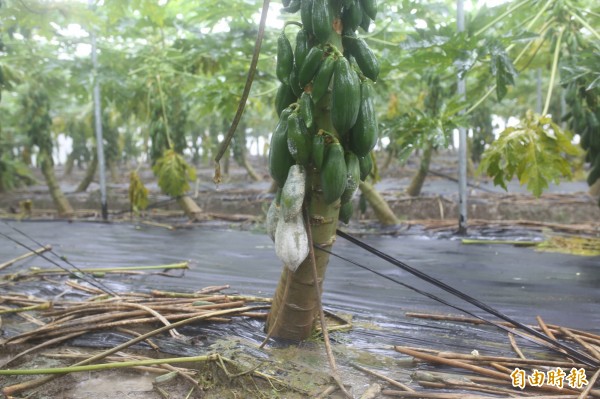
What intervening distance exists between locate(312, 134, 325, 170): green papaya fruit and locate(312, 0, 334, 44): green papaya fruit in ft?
0.99

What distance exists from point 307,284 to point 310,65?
704 millimetres

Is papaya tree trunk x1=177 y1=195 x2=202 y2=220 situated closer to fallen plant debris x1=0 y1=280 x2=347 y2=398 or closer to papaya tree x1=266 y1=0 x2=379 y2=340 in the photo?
fallen plant debris x1=0 y1=280 x2=347 y2=398

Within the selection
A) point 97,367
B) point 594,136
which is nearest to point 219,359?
point 97,367

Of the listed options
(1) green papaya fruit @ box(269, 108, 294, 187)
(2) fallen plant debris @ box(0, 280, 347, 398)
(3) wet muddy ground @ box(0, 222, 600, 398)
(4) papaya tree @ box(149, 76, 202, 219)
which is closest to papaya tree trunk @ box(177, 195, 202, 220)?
(4) papaya tree @ box(149, 76, 202, 219)

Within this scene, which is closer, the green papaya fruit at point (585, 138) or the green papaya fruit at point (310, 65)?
the green papaya fruit at point (310, 65)

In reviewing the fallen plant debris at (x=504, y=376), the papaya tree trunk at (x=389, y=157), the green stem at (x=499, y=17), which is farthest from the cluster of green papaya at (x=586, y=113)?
the papaya tree trunk at (x=389, y=157)

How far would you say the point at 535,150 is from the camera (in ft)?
8.98

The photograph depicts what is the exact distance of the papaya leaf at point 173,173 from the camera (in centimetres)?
570

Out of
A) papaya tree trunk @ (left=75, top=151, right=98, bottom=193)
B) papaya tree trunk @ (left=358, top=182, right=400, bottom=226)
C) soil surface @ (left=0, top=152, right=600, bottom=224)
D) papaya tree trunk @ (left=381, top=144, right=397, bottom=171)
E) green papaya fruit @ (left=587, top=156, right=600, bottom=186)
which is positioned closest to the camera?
green papaya fruit @ (left=587, top=156, right=600, bottom=186)

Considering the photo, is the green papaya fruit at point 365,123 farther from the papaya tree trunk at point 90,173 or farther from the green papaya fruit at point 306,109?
the papaya tree trunk at point 90,173

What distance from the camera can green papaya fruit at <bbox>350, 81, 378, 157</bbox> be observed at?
1.46 m

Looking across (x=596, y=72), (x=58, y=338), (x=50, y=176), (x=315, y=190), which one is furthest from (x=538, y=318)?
(x=50, y=176)

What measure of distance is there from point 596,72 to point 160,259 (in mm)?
2806

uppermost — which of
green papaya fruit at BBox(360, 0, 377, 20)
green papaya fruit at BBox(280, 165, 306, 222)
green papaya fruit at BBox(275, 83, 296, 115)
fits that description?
green papaya fruit at BBox(360, 0, 377, 20)
